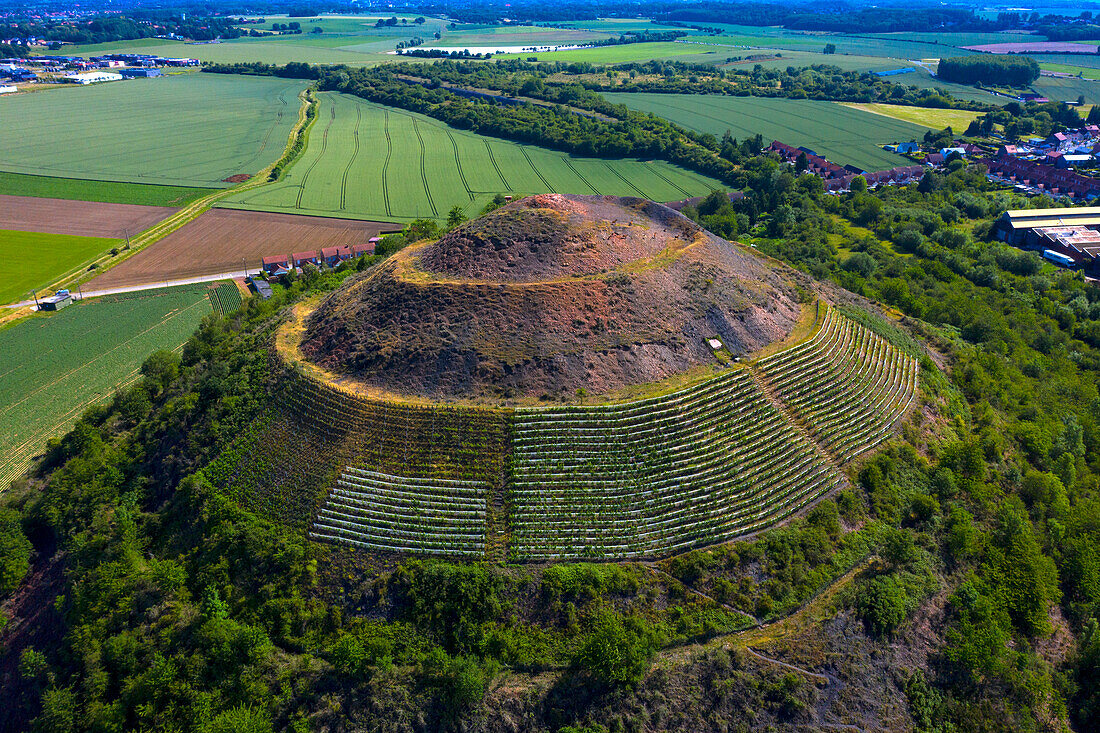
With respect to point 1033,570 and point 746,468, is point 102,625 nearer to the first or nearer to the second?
point 746,468

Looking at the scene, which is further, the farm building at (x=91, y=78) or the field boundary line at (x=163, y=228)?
the farm building at (x=91, y=78)

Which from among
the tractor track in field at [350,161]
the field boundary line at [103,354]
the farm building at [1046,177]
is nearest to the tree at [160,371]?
the field boundary line at [103,354]

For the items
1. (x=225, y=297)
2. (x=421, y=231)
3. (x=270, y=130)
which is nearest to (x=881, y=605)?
(x=421, y=231)

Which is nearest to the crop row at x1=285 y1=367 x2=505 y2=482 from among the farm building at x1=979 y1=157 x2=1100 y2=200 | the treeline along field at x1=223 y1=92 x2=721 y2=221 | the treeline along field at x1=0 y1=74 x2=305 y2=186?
the treeline along field at x1=223 y1=92 x2=721 y2=221

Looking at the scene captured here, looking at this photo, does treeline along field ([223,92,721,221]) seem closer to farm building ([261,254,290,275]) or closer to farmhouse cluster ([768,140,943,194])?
farm building ([261,254,290,275])

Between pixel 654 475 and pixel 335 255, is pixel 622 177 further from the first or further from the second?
pixel 654 475

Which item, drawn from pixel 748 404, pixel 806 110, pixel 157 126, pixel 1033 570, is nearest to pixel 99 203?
pixel 157 126

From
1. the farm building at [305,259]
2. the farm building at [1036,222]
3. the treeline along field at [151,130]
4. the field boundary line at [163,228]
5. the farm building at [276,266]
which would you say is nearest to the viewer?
the field boundary line at [163,228]

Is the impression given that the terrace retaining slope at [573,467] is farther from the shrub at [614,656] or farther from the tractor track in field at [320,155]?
the tractor track in field at [320,155]
